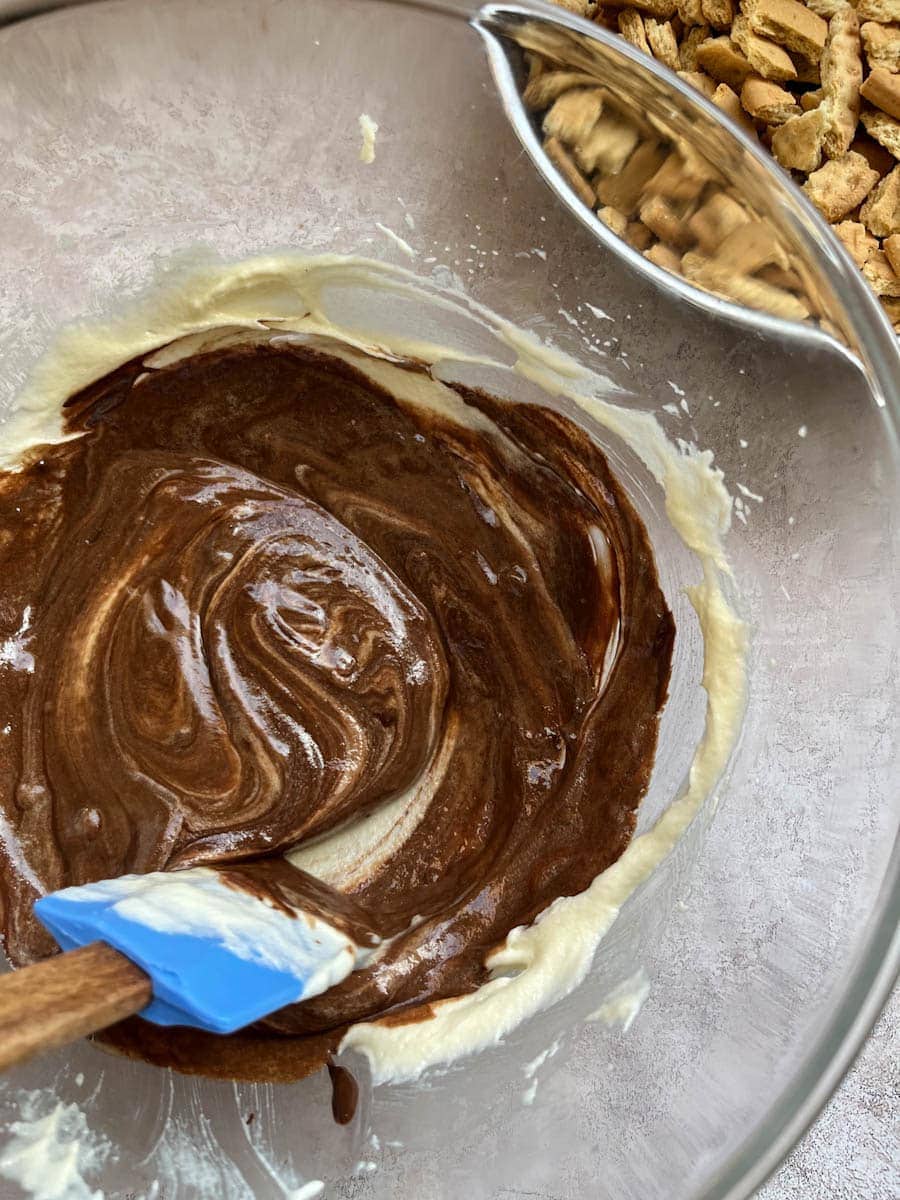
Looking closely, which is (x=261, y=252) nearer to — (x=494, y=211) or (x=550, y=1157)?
(x=494, y=211)

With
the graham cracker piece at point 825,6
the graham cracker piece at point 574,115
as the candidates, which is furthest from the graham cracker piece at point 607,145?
the graham cracker piece at point 825,6

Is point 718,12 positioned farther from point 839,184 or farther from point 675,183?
point 675,183

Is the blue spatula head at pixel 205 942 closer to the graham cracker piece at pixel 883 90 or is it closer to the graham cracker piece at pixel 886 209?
the graham cracker piece at pixel 886 209

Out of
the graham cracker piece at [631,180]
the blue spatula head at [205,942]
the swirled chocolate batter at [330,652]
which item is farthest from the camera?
the swirled chocolate batter at [330,652]

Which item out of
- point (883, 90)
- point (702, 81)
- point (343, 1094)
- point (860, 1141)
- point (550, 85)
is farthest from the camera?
point (702, 81)

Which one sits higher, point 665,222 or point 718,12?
point 718,12

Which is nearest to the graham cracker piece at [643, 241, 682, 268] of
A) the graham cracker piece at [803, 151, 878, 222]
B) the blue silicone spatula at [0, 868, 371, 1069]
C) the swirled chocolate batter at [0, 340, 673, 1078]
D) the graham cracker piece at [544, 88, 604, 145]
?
the graham cracker piece at [544, 88, 604, 145]

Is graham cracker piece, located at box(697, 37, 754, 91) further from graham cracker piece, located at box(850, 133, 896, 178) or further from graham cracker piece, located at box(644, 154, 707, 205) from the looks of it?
graham cracker piece, located at box(644, 154, 707, 205)

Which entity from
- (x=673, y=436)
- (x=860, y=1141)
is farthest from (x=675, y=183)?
(x=860, y=1141)
